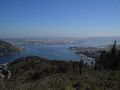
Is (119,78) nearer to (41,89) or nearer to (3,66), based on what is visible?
(41,89)

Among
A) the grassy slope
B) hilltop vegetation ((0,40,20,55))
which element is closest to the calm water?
hilltop vegetation ((0,40,20,55))

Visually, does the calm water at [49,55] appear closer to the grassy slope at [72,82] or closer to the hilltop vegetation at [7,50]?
the hilltop vegetation at [7,50]

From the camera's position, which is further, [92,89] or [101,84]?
[101,84]

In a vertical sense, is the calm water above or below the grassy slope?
below

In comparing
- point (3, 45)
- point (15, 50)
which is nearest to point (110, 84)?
point (15, 50)

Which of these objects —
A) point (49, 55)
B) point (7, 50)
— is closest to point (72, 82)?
point (49, 55)

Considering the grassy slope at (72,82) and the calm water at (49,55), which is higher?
the grassy slope at (72,82)

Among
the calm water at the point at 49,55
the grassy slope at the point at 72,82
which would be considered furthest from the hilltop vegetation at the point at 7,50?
the grassy slope at the point at 72,82

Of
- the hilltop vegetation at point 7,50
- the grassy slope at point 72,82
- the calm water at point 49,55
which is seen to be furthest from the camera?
the hilltop vegetation at point 7,50

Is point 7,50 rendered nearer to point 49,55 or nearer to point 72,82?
point 49,55

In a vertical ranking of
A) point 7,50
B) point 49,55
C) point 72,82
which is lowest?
point 49,55

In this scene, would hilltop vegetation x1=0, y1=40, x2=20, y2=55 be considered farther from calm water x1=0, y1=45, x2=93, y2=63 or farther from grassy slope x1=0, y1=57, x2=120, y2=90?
grassy slope x1=0, y1=57, x2=120, y2=90
